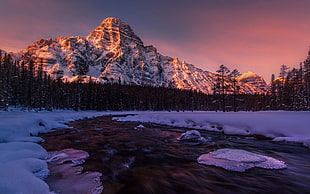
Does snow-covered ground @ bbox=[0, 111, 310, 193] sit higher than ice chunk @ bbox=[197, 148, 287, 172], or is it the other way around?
snow-covered ground @ bbox=[0, 111, 310, 193]

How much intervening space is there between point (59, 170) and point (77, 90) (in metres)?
74.0

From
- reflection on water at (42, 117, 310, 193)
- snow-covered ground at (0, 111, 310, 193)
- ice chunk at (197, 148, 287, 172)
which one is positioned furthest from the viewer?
ice chunk at (197, 148, 287, 172)

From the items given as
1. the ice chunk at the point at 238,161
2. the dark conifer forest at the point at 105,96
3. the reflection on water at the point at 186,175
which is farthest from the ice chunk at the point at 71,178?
the dark conifer forest at the point at 105,96

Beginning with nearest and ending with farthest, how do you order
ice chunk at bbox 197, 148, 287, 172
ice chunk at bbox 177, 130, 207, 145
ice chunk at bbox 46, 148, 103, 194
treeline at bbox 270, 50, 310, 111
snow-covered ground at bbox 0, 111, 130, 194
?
snow-covered ground at bbox 0, 111, 130, 194 → ice chunk at bbox 46, 148, 103, 194 → ice chunk at bbox 197, 148, 287, 172 → ice chunk at bbox 177, 130, 207, 145 → treeline at bbox 270, 50, 310, 111

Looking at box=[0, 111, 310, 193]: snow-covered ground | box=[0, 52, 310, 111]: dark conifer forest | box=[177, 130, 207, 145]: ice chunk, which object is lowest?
box=[177, 130, 207, 145]: ice chunk

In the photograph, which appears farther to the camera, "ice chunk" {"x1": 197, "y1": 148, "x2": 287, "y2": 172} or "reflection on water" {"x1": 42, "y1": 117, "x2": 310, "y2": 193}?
"ice chunk" {"x1": 197, "y1": 148, "x2": 287, "y2": 172}

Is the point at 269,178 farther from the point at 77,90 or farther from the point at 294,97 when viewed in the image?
the point at 77,90

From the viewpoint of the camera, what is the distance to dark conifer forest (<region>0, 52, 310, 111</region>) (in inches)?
1690

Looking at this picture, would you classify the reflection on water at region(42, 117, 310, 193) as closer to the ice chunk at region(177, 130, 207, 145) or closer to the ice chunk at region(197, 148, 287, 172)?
the ice chunk at region(197, 148, 287, 172)

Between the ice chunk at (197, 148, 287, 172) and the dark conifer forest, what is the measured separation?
29386 millimetres

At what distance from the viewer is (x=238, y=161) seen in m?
Answer: 5.89

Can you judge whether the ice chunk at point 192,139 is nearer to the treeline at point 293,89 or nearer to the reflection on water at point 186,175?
the reflection on water at point 186,175

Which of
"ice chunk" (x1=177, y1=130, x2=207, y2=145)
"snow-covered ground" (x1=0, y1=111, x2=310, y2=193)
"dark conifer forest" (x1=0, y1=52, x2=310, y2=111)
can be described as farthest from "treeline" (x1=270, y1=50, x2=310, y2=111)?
"ice chunk" (x1=177, y1=130, x2=207, y2=145)

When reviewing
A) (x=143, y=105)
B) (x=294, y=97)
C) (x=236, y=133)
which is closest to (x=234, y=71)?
(x=294, y=97)
